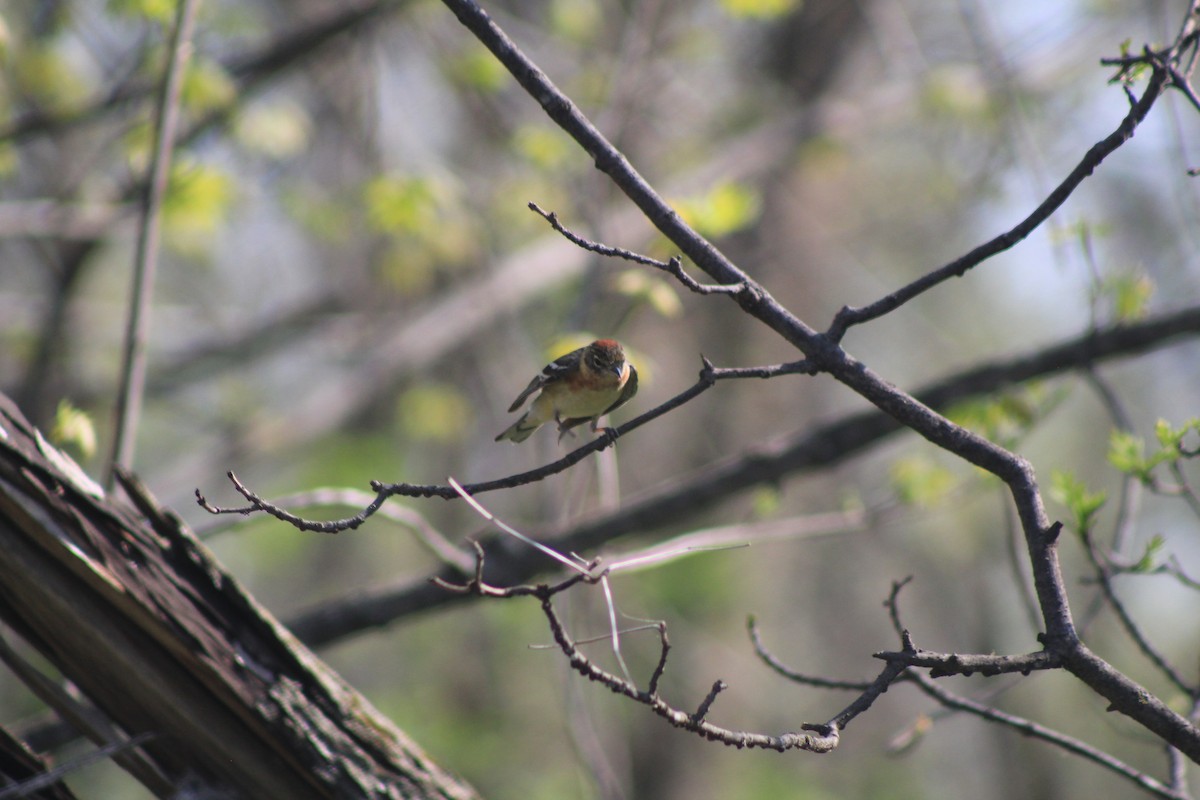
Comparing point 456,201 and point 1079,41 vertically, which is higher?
point 1079,41

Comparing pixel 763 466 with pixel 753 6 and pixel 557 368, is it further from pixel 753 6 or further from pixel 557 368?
pixel 753 6

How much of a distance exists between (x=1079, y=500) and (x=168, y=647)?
2.28 meters

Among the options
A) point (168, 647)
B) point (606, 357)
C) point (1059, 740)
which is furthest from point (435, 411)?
point (1059, 740)

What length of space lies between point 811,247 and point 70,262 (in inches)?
216

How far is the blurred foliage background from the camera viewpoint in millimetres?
5285

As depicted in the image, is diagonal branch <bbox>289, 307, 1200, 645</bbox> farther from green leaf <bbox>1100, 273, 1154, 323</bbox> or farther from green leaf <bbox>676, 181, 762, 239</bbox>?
green leaf <bbox>676, 181, 762, 239</bbox>

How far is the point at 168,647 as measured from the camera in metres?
2.10

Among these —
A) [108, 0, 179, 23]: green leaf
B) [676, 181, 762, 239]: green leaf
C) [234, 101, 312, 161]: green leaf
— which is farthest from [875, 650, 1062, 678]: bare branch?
[234, 101, 312, 161]: green leaf

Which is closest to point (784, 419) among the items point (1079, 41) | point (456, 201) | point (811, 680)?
point (456, 201)

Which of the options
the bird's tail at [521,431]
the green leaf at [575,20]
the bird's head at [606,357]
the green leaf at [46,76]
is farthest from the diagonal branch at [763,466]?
the green leaf at [575,20]

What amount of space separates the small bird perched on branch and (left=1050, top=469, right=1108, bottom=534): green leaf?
3.94 ft

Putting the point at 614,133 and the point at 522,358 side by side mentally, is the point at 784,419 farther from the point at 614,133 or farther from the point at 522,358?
the point at 614,133

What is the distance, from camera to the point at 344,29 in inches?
227

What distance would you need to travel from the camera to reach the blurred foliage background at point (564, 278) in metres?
5.29
